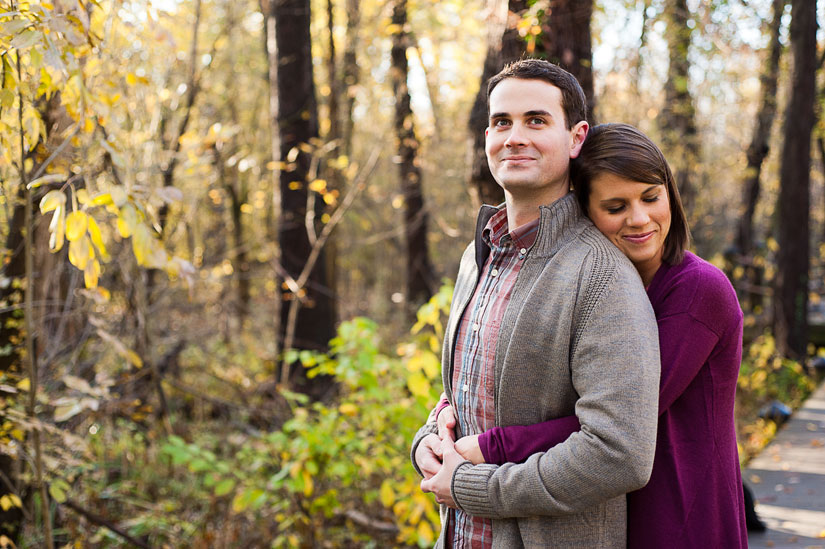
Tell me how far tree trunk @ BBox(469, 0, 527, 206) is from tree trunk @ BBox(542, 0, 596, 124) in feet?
0.53

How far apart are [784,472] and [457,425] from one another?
4.55 metres

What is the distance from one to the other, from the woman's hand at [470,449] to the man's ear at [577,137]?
2.77 feet

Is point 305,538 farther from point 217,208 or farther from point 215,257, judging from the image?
point 217,208

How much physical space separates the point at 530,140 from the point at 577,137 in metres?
0.19

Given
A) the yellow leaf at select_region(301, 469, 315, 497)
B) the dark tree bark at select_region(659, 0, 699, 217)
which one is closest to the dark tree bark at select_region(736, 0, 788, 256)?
the dark tree bark at select_region(659, 0, 699, 217)

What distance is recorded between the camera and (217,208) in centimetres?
1057

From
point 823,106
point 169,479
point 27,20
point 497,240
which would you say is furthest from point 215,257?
point 823,106

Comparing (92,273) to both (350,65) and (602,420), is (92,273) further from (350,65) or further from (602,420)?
(350,65)

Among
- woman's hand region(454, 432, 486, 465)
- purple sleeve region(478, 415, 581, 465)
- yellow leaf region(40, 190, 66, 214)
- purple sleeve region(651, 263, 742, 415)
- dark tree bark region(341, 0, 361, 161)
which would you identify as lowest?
woman's hand region(454, 432, 486, 465)

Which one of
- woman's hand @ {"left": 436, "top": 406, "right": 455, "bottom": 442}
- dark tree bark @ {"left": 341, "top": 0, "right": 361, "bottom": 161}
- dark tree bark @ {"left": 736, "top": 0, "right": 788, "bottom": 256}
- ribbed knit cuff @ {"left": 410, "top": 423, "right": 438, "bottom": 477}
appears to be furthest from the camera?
dark tree bark @ {"left": 736, "top": 0, "right": 788, "bottom": 256}

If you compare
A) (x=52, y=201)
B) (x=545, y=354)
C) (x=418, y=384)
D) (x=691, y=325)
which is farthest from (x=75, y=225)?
(x=418, y=384)

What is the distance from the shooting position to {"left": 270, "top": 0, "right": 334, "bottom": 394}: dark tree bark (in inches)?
290

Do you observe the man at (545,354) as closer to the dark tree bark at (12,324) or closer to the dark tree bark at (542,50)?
the dark tree bark at (542,50)

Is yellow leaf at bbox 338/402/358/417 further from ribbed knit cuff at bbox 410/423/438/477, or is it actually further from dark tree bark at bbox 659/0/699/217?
dark tree bark at bbox 659/0/699/217
